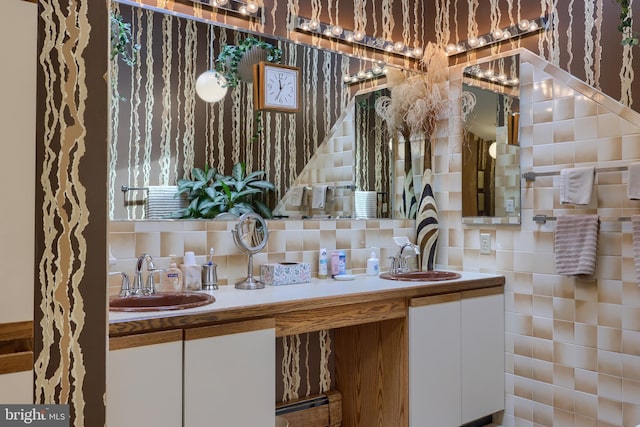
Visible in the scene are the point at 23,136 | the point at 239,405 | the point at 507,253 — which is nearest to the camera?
the point at 23,136

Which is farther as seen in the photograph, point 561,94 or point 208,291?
point 561,94

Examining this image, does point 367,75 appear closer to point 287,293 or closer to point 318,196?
point 318,196

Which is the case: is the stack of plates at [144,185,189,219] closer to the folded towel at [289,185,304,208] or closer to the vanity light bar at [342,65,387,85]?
the folded towel at [289,185,304,208]

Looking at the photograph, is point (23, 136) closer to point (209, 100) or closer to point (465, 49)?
point (209, 100)

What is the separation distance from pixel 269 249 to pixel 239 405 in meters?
0.92

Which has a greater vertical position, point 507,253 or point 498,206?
point 498,206

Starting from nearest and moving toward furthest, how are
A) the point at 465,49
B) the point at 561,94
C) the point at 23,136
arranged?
1. the point at 23,136
2. the point at 561,94
3. the point at 465,49

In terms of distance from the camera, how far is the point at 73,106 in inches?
30.9

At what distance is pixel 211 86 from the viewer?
2334mm

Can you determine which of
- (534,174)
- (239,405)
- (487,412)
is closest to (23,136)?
(239,405)

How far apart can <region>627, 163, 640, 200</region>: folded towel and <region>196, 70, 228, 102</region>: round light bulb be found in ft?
6.31

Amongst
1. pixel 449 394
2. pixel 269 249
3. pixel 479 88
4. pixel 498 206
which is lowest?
pixel 449 394

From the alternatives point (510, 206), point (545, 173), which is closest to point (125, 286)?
point (510, 206)

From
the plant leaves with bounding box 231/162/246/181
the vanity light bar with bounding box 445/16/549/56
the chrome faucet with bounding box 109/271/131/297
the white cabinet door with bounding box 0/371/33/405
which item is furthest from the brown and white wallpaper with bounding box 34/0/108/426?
the vanity light bar with bounding box 445/16/549/56
